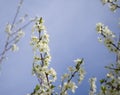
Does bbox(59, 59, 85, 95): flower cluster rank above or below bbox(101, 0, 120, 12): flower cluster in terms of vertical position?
below

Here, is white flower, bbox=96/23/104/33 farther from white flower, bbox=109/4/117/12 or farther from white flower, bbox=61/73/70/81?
white flower, bbox=61/73/70/81

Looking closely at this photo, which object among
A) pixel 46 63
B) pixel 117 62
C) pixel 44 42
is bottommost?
pixel 117 62

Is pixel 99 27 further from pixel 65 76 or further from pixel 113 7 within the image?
pixel 65 76

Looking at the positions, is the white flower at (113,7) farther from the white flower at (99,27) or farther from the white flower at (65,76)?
the white flower at (65,76)

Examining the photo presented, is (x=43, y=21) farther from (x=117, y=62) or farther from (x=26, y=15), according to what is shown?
(x=117, y=62)

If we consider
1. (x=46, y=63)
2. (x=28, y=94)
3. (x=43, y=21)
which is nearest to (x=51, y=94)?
(x=28, y=94)

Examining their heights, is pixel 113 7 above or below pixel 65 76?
above

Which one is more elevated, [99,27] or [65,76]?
[99,27]

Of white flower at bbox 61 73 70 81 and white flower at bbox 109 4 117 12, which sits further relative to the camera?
white flower at bbox 109 4 117 12

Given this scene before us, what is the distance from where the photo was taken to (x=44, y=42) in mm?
7582

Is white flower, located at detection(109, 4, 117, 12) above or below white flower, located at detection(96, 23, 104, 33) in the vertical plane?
above

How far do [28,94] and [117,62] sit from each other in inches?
79.7

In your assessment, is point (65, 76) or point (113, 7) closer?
point (65, 76)

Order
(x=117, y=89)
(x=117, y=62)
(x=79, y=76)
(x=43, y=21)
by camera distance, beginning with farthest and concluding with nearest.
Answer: (x=43, y=21) → (x=79, y=76) → (x=117, y=62) → (x=117, y=89)
